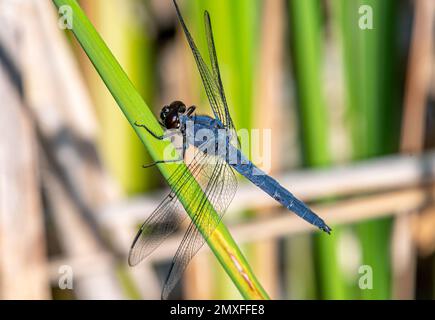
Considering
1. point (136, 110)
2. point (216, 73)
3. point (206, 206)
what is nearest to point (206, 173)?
point (216, 73)

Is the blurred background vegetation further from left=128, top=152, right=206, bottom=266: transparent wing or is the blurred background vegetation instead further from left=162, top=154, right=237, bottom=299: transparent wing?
left=128, top=152, right=206, bottom=266: transparent wing

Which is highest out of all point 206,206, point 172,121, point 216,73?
point 216,73

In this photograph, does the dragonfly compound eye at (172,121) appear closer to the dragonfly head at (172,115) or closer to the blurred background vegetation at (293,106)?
the dragonfly head at (172,115)

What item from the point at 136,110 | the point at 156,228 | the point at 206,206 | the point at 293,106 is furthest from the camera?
the point at 293,106

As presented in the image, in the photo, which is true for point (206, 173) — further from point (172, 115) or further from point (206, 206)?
point (206, 206)
